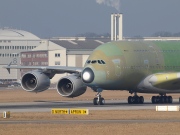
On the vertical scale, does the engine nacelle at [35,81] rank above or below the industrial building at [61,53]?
below

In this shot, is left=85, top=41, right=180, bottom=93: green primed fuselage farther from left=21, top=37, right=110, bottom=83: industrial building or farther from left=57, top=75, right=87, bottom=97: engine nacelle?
left=21, top=37, right=110, bottom=83: industrial building

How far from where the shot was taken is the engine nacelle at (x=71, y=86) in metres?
68.2

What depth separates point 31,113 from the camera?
180 ft

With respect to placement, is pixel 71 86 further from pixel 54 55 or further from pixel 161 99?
pixel 54 55

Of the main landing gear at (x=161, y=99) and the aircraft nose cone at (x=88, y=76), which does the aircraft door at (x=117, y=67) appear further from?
the main landing gear at (x=161, y=99)

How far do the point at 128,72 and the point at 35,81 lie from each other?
9.34m

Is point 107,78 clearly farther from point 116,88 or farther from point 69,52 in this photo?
point 69,52

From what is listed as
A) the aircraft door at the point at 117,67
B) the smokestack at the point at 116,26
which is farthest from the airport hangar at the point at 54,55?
the aircraft door at the point at 117,67

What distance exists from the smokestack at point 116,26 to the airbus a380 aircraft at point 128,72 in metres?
88.8

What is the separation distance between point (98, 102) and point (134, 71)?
162 inches

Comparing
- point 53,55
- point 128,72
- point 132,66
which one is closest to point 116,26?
point 53,55

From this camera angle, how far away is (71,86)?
69.4 metres

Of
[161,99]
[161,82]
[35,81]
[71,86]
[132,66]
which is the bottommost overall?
[161,99]

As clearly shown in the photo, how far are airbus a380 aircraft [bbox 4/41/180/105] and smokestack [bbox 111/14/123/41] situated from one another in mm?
88775
